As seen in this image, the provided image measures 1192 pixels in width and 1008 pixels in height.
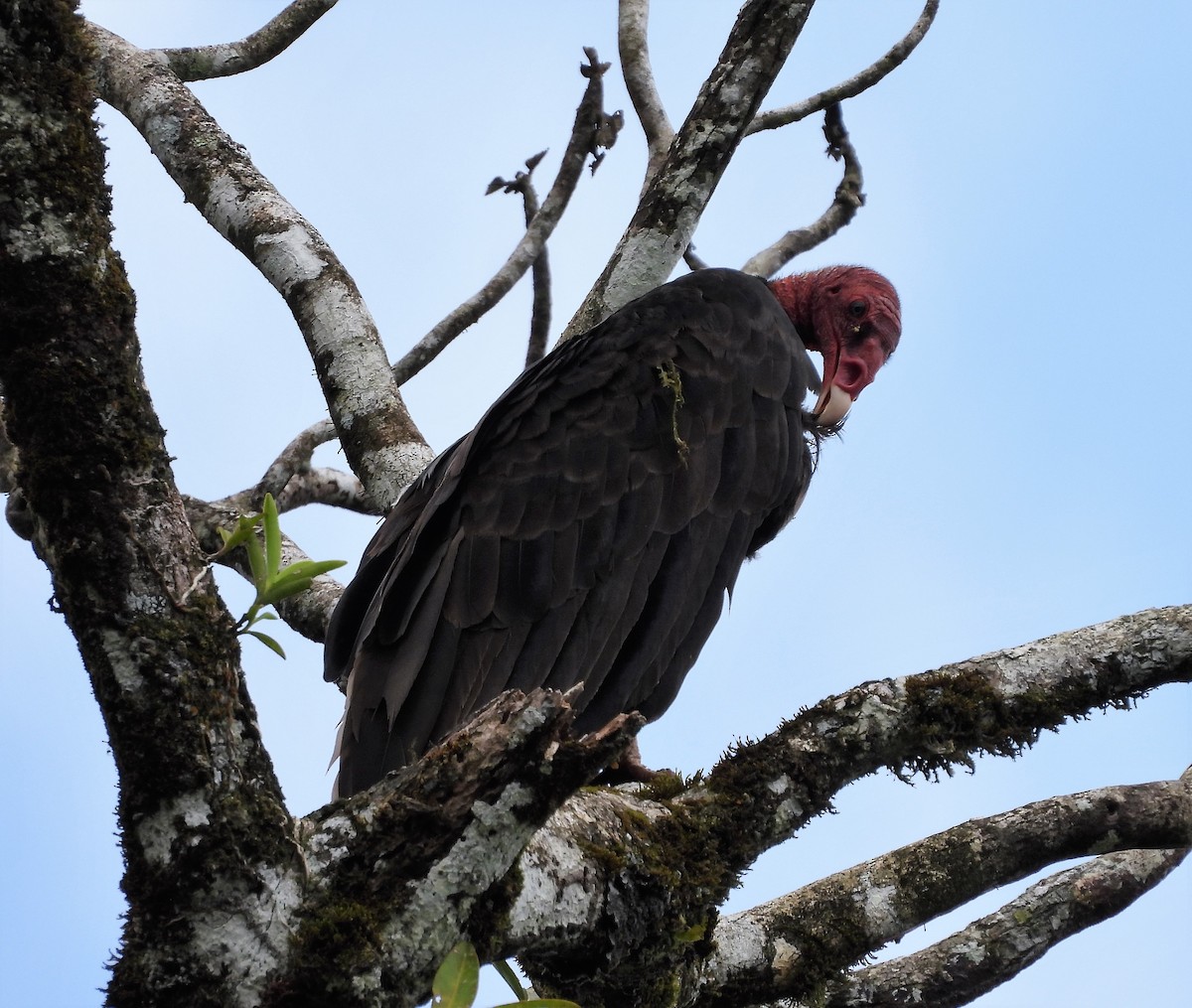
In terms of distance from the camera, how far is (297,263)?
496 centimetres

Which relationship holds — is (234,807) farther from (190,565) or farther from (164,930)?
(190,565)

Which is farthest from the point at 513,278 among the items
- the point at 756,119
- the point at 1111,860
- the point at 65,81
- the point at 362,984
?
the point at 362,984

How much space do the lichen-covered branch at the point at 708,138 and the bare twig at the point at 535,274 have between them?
190cm

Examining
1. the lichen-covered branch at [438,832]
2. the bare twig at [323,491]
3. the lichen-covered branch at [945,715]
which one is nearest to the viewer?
the lichen-covered branch at [438,832]

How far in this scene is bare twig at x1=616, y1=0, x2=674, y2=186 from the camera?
5809 mm

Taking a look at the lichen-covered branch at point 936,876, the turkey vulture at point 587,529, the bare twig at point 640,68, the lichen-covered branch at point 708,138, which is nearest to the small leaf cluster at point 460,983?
the lichen-covered branch at point 936,876

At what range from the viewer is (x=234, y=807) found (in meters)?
1.96

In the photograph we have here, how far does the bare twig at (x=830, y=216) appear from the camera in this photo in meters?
6.38

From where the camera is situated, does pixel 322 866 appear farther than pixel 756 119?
No

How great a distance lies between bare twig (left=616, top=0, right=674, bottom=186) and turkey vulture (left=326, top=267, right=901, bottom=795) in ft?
5.17

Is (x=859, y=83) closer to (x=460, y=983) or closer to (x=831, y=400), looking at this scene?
(x=831, y=400)

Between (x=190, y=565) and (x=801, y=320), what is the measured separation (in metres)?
4.34

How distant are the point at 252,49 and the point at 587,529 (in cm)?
366

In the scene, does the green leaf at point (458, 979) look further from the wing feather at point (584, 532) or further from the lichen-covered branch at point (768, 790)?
the wing feather at point (584, 532)
